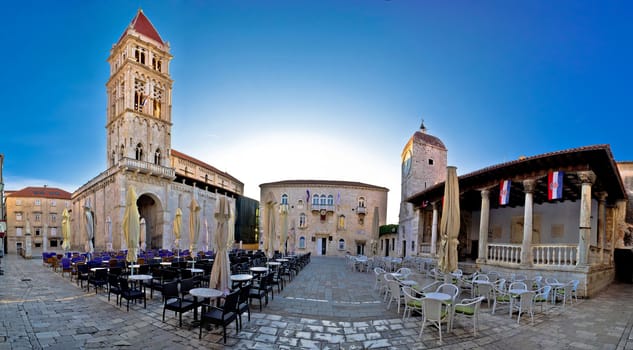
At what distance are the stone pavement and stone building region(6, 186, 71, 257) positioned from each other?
52.1 metres

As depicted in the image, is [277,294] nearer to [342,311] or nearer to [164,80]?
[342,311]

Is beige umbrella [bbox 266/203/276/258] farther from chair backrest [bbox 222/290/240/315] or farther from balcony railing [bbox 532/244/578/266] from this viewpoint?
balcony railing [bbox 532/244/578/266]

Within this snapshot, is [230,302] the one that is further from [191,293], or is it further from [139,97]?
[139,97]

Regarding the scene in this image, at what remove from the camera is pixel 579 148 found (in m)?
10.1

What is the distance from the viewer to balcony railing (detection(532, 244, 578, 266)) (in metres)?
10.7

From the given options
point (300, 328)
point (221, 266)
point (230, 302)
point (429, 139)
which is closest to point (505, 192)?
point (300, 328)

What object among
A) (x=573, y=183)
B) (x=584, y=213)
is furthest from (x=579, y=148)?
(x=573, y=183)

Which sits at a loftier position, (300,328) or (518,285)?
(518,285)

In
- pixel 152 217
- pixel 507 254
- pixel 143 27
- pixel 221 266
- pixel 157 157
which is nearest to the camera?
pixel 221 266

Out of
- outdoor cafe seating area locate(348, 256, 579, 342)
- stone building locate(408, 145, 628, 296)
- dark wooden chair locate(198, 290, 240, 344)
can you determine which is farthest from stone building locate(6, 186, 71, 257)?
stone building locate(408, 145, 628, 296)

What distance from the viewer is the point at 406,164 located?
2875 centimetres

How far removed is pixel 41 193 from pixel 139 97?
36.6 metres

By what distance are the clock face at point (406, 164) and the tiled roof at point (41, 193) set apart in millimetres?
57225

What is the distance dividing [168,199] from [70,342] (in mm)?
25546
